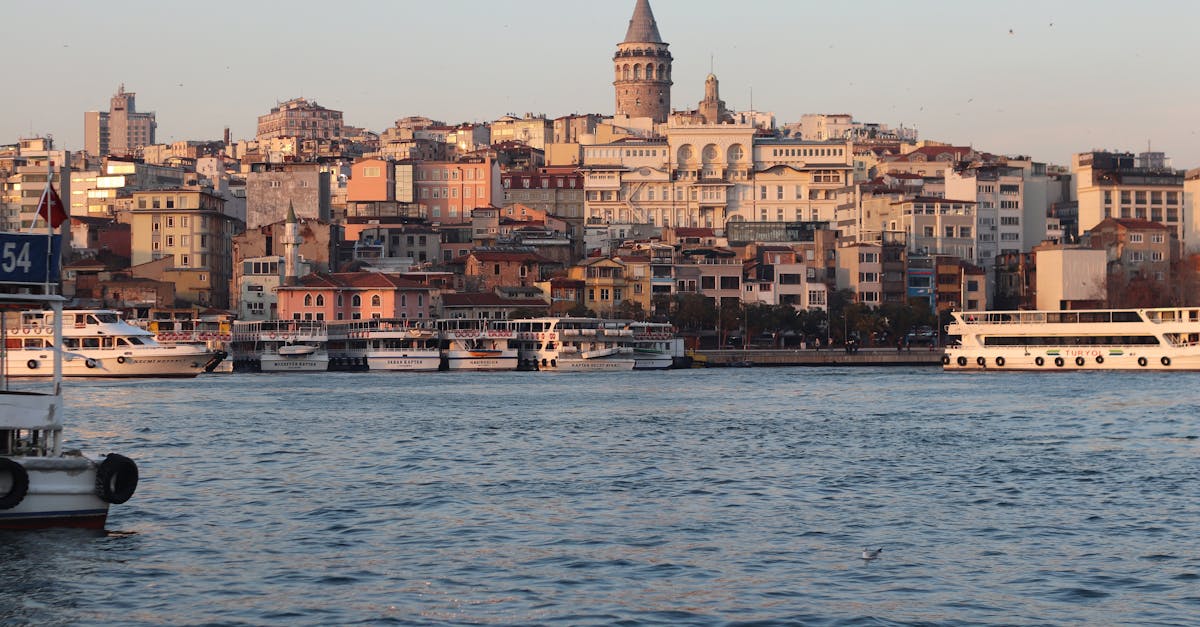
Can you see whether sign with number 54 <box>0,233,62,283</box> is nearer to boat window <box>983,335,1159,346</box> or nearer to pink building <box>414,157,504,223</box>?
boat window <box>983,335,1159,346</box>

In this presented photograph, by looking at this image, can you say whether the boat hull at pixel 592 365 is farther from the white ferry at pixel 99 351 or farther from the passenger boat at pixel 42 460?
the passenger boat at pixel 42 460

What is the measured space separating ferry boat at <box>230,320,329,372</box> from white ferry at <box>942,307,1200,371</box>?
29.7m

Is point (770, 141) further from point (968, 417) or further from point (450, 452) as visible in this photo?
point (450, 452)

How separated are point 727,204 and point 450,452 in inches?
3723

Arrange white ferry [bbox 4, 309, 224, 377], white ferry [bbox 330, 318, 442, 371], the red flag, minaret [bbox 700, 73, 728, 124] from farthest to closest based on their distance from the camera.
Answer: minaret [bbox 700, 73, 728, 124]
white ferry [bbox 330, 318, 442, 371]
white ferry [bbox 4, 309, 224, 377]
the red flag

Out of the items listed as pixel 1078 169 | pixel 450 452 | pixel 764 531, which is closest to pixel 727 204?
pixel 1078 169

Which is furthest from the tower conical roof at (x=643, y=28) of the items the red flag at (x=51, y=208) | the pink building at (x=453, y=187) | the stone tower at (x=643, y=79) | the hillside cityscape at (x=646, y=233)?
the red flag at (x=51, y=208)

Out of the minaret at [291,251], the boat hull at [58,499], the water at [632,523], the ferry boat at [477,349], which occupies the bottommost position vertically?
the water at [632,523]

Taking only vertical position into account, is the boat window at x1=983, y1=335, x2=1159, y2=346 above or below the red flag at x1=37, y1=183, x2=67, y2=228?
below

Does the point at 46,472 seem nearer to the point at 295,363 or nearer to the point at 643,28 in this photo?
the point at 295,363

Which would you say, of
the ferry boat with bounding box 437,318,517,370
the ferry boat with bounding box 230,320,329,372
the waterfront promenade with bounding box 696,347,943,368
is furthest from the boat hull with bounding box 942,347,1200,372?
the ferry boat with bounding box 230,320,329,372

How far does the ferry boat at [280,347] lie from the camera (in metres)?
81.1

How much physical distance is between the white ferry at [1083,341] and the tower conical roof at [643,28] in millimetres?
104005

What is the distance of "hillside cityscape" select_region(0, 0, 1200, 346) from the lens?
91438 millimetres
